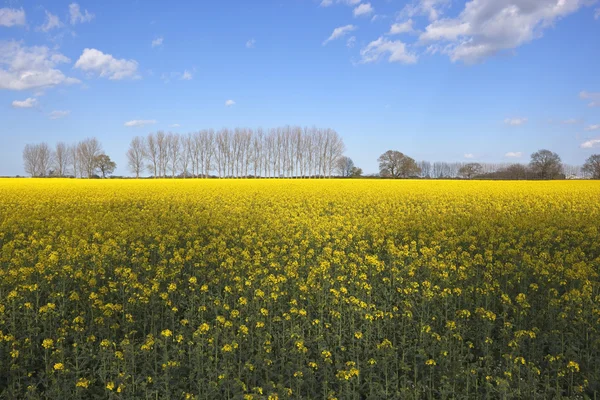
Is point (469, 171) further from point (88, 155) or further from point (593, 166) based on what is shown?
point (88, 155)

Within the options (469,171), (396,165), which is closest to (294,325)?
(396,165)

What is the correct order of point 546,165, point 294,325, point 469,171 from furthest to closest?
point 469,171 → point 546,165 → point 294,325

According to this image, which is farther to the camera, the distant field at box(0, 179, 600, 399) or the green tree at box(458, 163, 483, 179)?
the green tree at box(458, 163, 483, 179)

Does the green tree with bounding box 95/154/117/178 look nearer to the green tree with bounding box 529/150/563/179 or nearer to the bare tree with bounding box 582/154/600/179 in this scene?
the green tree with bounding box 529/150/563/179

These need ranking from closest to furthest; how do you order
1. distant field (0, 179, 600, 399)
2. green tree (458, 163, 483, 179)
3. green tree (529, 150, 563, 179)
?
distant field (0, 179, 600, 399) < green tree (529, 150, 563, 179) < green tree (458, 163, 483, 179)

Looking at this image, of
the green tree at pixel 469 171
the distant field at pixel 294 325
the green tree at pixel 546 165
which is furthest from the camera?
the green tree at pixel 469 171

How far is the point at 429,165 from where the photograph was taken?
547ft

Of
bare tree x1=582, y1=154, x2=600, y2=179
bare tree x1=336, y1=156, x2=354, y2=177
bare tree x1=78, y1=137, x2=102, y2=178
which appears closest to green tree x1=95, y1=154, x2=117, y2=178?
bare tree x1=78, y1=137, x2=102, y2=178

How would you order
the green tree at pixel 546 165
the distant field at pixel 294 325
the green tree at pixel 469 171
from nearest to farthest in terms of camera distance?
the distant field at pixel 294 325
the green tree at pixel 546 165
the green tree at pixel 469 171

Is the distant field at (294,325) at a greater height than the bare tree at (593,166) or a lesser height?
lesser

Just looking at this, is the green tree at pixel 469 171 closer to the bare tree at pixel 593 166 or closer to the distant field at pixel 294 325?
the bare tree at pixel 593 166

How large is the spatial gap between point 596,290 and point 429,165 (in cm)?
16737

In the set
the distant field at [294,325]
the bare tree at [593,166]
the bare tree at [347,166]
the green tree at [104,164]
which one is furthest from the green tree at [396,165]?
the distant field at [294,325]

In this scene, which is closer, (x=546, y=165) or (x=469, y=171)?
(x=546, y=165)
